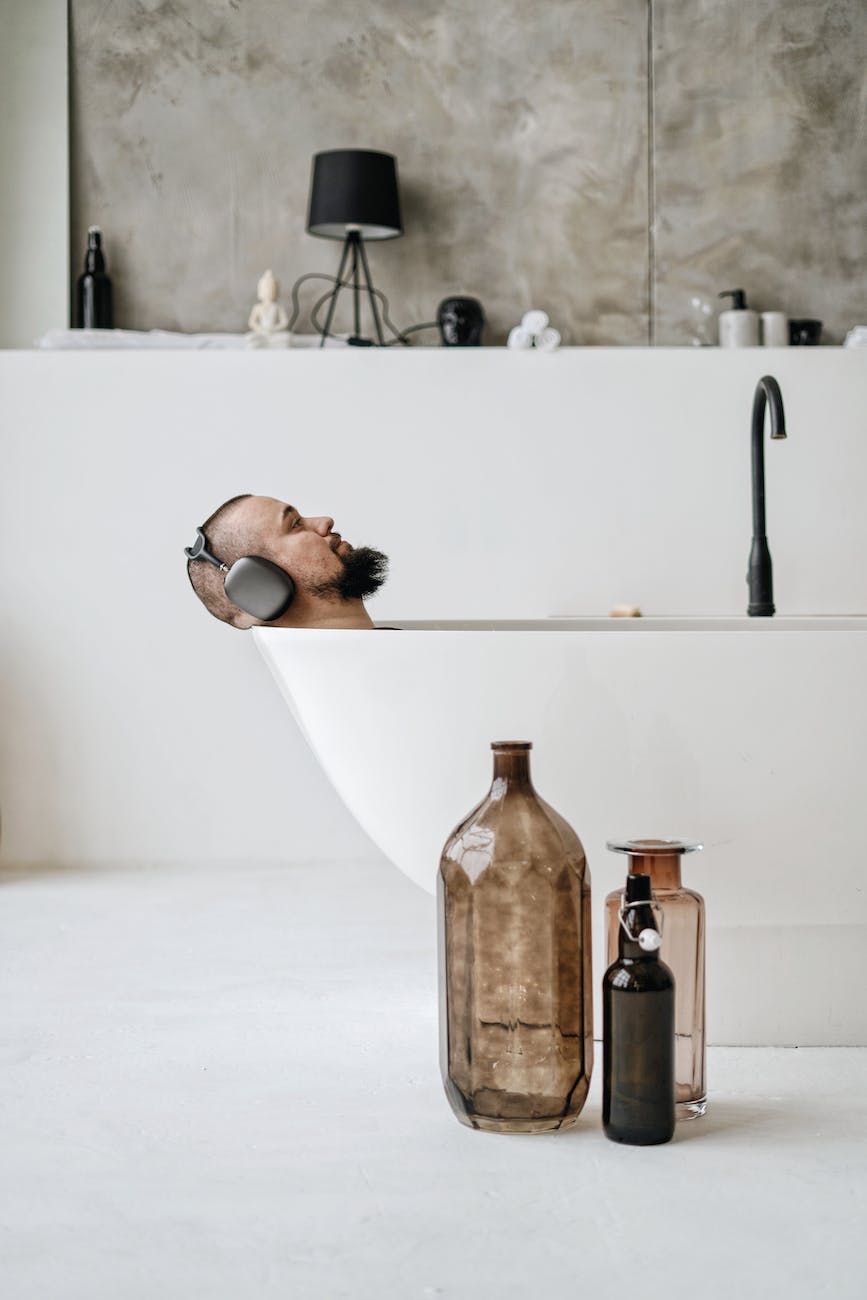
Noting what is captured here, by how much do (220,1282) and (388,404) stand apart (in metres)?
2.30

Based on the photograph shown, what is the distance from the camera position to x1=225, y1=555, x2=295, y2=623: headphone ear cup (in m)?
1.54

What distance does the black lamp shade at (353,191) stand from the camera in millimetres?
3139

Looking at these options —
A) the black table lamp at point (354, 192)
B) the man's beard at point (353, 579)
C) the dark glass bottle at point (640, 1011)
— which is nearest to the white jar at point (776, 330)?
the black table lamp at point (354, 192)

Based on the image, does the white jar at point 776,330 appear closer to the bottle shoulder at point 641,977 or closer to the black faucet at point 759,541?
the black faucet at point 759,541

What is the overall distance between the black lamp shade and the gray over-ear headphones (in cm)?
181

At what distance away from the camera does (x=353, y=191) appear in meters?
3.14

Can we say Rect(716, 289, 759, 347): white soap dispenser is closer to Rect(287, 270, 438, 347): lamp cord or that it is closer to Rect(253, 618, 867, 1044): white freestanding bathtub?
Rect(287, 270, 438, 347): lamp cord

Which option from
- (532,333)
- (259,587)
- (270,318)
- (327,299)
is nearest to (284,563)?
(259,587)

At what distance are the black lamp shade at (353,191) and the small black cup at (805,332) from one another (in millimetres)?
1002

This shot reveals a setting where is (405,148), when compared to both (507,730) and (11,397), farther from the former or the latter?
(507,730)

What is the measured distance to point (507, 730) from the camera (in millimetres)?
1397

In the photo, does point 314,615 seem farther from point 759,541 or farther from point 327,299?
point 327,299

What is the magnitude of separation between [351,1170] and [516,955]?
0.75 ft

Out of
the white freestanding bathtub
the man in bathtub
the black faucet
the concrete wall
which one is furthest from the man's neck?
the concrete wall
